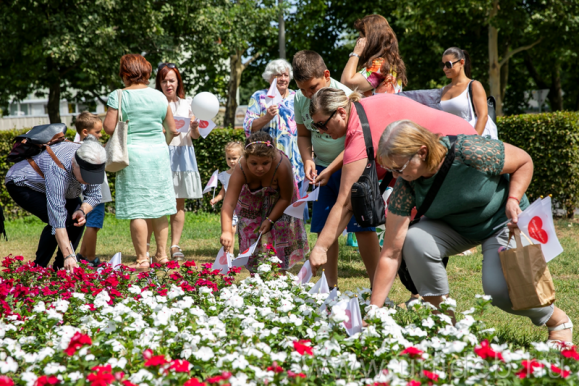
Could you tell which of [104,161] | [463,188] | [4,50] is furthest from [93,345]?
[4,50]

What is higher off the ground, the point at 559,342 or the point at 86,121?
the point at 86,121

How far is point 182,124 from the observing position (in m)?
6.32

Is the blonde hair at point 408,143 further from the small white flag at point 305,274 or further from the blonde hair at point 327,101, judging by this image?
the small white flag at point 305,274

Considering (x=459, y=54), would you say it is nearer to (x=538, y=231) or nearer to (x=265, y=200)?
(x=265, y=200)

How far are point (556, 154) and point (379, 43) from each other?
18.1ft

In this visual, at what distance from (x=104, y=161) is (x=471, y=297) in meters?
3.23

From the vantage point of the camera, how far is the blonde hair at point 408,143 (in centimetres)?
288

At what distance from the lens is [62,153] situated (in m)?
4.95

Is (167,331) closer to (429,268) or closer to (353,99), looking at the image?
(429,268)

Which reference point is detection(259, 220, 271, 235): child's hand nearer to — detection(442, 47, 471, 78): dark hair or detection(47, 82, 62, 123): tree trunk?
→ detection(442, 47, 471, 78): dark hair

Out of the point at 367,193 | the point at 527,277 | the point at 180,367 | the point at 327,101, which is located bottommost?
the point at 180,367

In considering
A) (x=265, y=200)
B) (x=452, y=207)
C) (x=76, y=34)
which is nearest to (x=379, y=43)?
(x=265, y=200)

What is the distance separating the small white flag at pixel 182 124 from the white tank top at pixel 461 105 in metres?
2.75

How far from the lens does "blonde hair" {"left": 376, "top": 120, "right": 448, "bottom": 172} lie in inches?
114
